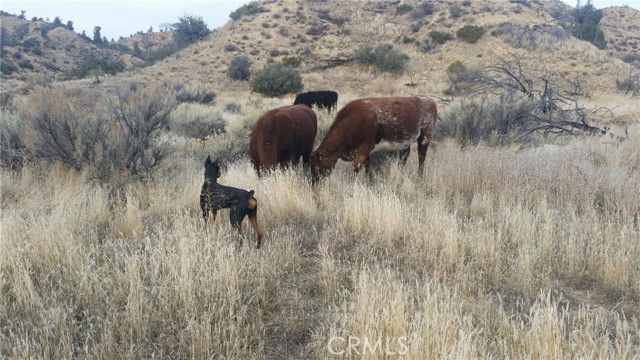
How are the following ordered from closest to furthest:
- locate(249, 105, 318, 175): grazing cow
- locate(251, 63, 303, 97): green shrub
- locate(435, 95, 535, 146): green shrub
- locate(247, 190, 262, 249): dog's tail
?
1. locate(247, 190, 262, 249): dog's tail
2. locate(249, 105, 318, 175): grazing cow
3. locate(435, 95, 535, 146): green shrub
4. locate(251, 63, 303, 97): green shrub

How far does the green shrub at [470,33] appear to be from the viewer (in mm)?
37719

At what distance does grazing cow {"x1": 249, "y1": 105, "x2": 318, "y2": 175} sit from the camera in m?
6.11

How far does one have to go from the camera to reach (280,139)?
6340 millimetres

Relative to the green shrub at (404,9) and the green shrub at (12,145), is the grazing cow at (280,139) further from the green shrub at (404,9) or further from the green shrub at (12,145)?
the green shrub at (404,9)

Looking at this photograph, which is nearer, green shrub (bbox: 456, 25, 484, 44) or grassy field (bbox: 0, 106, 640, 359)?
grassy field (bbox: 0, 106, 640, 359)

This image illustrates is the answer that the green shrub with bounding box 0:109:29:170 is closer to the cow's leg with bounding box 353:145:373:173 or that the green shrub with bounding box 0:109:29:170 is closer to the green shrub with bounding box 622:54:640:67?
the cow's leg with bounding box 353:145:373:173

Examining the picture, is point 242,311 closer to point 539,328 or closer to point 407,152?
point 539,328

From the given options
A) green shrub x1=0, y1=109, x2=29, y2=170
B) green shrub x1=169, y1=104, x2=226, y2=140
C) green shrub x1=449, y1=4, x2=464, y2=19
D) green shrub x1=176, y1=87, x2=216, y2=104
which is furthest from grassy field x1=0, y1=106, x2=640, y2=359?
green shrub x1=449, y1=4, x2=464, y2=19

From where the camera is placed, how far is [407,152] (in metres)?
8.06

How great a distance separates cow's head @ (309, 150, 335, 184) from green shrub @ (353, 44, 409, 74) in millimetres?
30140

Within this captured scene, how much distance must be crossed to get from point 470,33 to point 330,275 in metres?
40.2

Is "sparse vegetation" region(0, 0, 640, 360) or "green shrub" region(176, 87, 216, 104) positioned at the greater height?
"green shrub" region(176, 87, 216, 104)

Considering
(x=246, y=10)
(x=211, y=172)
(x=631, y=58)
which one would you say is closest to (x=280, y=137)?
(x=211, y=172)

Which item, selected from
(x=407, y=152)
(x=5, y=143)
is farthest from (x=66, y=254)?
(x=407, y=152)
